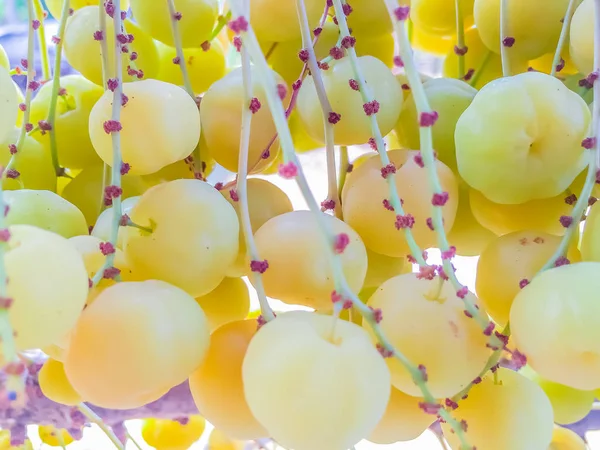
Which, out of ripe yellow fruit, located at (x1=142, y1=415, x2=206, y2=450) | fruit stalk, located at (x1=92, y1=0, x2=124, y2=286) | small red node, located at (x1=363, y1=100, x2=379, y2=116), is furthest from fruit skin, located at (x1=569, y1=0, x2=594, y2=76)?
ripe yellow fruit, located at (x1=142, y1=415, x2=206, y2=450)

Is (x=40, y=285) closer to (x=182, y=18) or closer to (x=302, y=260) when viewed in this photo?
(x=302, y=260)

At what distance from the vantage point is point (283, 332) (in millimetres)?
197

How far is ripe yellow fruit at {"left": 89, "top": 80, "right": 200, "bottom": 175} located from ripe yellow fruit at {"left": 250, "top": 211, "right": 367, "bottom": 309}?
0.18 ft

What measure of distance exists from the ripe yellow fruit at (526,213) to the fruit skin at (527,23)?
9cm

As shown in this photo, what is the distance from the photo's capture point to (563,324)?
21cm

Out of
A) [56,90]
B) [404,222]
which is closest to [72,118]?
A: [56,90]

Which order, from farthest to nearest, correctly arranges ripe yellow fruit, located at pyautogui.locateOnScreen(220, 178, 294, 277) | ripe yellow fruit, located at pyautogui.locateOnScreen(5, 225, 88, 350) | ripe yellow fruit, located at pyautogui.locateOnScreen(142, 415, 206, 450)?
ripe yellow fruit, located at pyautogui.locateOnScreen(142, 415, 206, 450)
ripe yellow fruit, located at pyautogui.locateOnScreen(220, 178, 294, 277)
ripe yellow fruit, located at pyautogui.locateOnScreen(5, 225, 88, 350)

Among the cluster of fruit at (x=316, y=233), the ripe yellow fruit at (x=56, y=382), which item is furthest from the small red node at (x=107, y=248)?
the ripe yellow fruit at (x=56, y=382)

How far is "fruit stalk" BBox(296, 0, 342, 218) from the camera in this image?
0.82 feet

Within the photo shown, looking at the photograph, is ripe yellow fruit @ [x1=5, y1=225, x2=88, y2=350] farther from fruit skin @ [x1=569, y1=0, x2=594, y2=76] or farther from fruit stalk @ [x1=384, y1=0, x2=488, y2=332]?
fruit skin @ [x1=569, y1=0, x2=594, y2=76]

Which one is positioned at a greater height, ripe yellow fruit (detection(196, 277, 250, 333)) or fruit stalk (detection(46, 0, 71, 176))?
fruit stalk (detection(46, 0, 71, 176))

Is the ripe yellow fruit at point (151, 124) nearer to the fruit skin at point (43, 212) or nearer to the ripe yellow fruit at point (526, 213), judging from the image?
the fruit skin at point (43, 212)

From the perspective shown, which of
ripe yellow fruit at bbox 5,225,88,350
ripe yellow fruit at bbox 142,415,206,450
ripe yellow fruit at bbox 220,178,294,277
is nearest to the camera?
ripe yellow fruit at bbox 5,225,88,350

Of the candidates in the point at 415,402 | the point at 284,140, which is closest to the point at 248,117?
the point at 284,140
